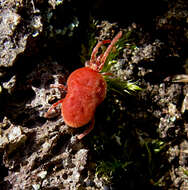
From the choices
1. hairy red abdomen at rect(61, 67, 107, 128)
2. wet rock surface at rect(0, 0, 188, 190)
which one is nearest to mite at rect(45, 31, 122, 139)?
hairy red abdomen at rect(61, 67, 107, 128)

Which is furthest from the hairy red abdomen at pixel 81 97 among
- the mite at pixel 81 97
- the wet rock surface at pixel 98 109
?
the wet rock surface at pixel 98 109

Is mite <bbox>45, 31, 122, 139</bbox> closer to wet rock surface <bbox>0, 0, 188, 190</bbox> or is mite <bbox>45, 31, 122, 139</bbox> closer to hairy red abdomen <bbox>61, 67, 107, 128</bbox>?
hairy red abdomen <bbox>61, 67, 107, 128</bbox>

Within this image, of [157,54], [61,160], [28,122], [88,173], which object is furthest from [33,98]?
[157,54]

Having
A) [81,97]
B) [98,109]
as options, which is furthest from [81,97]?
[98,109]

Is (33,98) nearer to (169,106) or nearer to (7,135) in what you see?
(7,135)

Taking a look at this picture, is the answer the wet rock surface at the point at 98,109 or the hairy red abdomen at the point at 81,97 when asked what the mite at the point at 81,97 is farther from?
the wet rock surface at the point at 98,109
